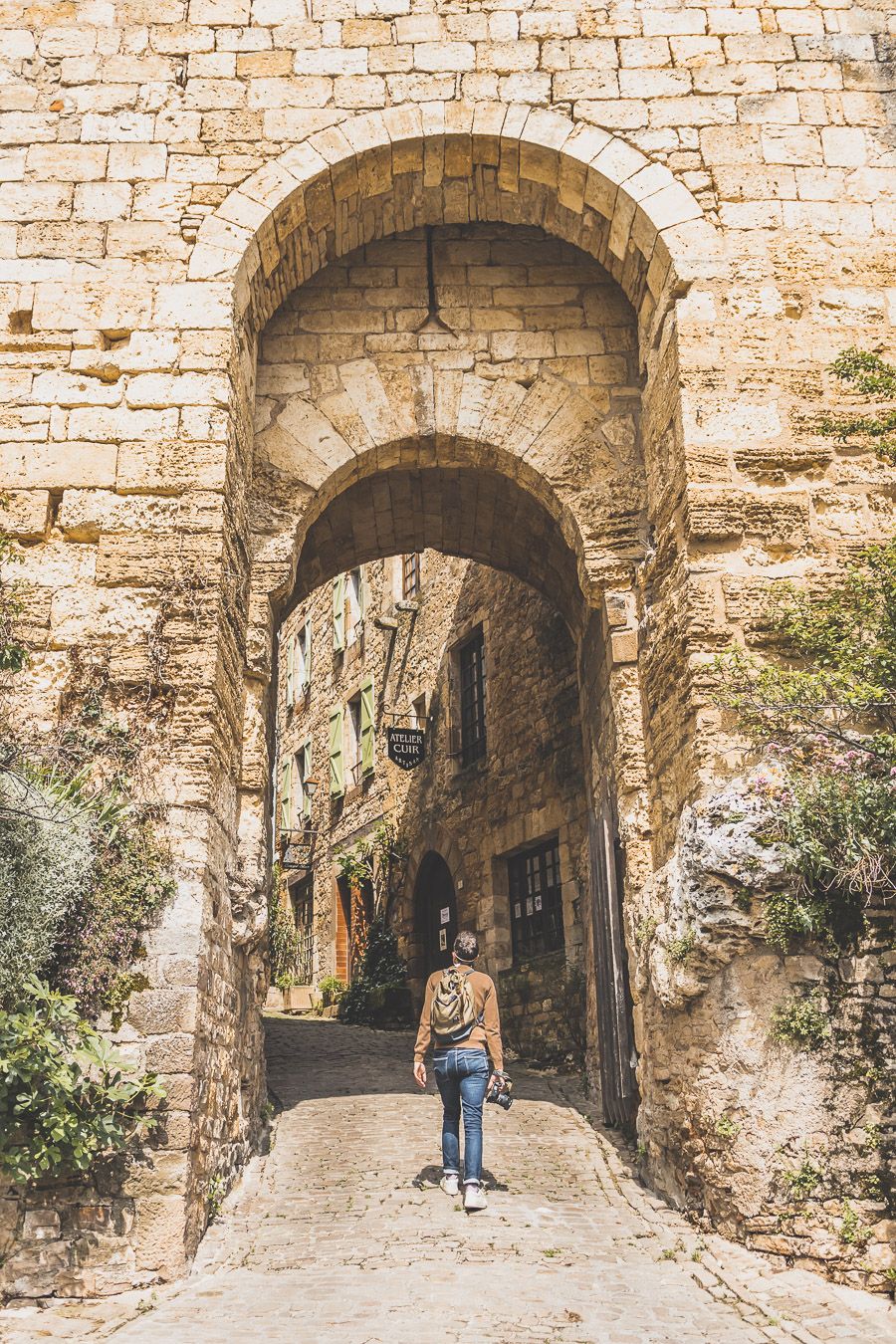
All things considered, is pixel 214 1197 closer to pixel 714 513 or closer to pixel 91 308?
pixel 714 513

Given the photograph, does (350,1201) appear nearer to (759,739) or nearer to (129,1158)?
(129,1158)

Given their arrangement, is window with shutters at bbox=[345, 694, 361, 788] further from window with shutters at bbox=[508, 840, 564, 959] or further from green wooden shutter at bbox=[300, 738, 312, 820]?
window with shutters at bbox=[508, 840, 564, 959]

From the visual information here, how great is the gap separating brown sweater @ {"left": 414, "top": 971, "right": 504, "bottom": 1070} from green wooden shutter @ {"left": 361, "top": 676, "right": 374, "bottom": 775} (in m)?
9.34

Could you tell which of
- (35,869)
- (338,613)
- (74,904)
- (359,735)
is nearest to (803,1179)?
(74,904)

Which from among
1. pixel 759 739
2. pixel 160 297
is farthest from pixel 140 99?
pixel 759 739

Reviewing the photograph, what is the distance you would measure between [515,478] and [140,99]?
272 centimetres

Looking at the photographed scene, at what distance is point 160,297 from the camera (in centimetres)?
563

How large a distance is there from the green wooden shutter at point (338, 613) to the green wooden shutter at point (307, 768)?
1.71 meters

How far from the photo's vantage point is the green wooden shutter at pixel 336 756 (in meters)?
15.5

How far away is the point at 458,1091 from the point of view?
16.6 ft

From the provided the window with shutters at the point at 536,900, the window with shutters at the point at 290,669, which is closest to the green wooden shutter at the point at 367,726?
the window with shutters at the point at 290,669

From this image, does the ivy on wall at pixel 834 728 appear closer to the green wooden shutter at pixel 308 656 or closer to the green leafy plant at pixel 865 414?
the green leafy plant at pixel 865 414

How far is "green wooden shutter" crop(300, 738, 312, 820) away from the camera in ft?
56.2

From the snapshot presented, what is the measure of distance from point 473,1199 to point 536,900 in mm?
5537
